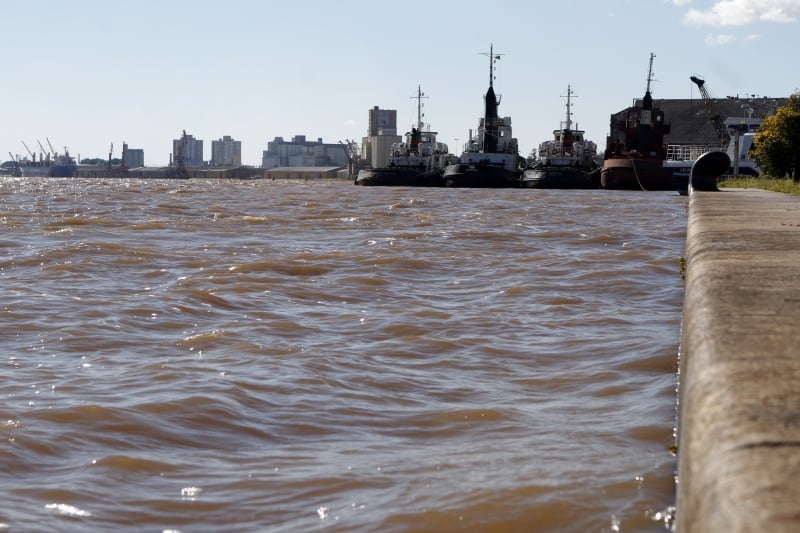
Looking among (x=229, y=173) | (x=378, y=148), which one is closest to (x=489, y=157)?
(x=378, y=148)

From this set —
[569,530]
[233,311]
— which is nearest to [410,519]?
[569,530]

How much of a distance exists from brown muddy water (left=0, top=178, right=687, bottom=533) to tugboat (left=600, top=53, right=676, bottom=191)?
117 feet

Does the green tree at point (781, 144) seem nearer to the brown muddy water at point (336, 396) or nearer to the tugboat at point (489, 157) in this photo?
the brown muddy water at point (336, 396)

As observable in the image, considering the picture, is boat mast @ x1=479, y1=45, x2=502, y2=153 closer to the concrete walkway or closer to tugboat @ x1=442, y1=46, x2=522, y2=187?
tugboat @ x1=442, y1=46, x2=522, y2=187

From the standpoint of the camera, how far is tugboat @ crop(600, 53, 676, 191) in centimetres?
4394

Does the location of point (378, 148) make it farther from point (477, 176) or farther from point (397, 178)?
point (477, 176)

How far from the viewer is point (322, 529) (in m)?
2.62

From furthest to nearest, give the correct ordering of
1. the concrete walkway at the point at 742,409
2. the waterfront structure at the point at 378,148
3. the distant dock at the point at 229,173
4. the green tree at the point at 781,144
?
the distant dock at the point at 229,173 < the waterfront structure at the point at 378,148 < the green tree at the point at 781,144 < the concrete walkway at the point at 742,409

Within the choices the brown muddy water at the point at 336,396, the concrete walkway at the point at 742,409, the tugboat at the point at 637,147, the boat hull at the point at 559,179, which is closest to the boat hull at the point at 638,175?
the tugboat at the point at 637,147

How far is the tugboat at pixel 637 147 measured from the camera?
43938 millimetres

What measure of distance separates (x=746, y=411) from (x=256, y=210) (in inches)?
729

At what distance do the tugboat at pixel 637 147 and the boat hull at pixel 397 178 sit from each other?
8280 mm

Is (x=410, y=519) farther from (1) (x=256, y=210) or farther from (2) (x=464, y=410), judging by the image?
(1) (x=256, y=210)

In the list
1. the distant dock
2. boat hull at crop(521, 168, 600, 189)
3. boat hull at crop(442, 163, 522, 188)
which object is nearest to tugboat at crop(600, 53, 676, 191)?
boat hull at crop(521, 168, 600, 189)
